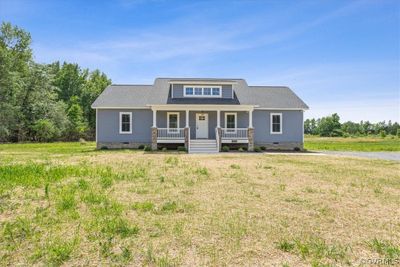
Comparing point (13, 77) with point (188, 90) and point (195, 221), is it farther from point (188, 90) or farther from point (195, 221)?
point (195, 221)

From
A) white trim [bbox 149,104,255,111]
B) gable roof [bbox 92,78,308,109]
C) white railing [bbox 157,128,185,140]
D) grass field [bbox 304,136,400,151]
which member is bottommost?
grass field [bbox 304,136,400,151]

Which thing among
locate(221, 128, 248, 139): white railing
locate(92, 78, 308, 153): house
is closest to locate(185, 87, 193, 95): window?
locate(92, 78, 308, 153): house

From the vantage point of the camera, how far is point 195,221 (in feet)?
15.6

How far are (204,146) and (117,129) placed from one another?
7093mm

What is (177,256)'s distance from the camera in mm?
3500

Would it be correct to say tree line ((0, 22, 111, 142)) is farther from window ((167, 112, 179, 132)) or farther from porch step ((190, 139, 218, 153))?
porch step ((190, 139, 218, 153))

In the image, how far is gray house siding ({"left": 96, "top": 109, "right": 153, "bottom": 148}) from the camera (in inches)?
838

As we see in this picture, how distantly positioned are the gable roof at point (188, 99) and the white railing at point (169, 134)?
6.99ft

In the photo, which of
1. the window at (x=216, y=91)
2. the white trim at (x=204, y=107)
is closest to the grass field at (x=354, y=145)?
the white trim at (x=204, y=107)

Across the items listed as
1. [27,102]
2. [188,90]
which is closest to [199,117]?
[188,90]

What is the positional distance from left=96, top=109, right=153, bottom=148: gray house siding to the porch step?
13.6ft

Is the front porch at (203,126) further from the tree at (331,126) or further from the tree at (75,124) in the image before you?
the tree at (331,126)

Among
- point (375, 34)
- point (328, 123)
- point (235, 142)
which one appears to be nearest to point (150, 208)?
point (235, 142)

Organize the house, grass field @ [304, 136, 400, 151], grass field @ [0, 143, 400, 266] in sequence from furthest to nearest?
grass field @ [304, 136, 400, 151] < the house < grass field @ [0, 143, 400, 266]
